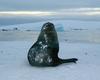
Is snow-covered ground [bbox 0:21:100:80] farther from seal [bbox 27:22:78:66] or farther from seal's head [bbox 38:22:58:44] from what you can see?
seal's head [bbox 38:22:58:44]

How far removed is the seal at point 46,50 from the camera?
318 inches

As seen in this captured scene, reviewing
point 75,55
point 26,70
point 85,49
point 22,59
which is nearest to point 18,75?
point 26,70

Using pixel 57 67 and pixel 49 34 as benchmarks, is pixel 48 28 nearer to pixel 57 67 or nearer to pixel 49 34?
pixel 49 34

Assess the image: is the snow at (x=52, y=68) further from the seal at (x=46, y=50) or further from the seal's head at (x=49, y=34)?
the seal's head at (x=49, y=34)

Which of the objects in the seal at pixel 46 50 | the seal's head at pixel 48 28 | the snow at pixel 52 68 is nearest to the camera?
the snow at pixel 52 68

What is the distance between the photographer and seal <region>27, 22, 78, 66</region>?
318 inches

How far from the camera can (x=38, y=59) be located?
813cm

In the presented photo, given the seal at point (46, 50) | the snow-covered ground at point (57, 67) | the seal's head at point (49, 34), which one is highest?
the seal's head at point (49, 34)

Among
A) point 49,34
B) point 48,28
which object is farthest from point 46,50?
point 48,28

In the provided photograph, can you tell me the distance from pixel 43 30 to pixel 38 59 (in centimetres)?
58

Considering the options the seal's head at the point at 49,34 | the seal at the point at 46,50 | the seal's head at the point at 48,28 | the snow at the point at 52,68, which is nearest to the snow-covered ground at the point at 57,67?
the snow at the point at 52,68

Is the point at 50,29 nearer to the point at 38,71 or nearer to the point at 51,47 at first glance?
the point at 51,47

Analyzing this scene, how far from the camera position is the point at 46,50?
8109mm

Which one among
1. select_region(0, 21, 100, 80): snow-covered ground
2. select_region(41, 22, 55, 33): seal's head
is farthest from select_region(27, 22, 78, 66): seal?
select_region(0, 21, 100, 80): snow-covered ground
